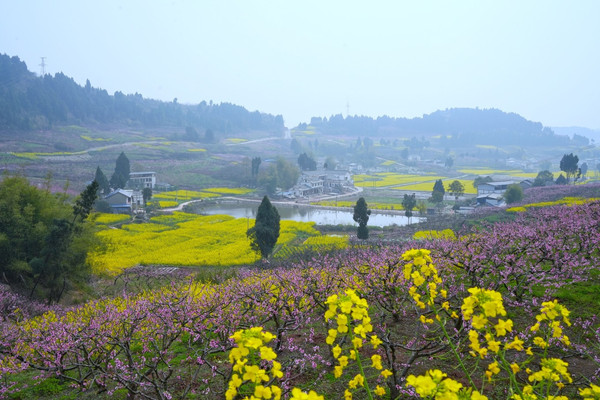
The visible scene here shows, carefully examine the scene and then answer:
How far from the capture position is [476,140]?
13788cm

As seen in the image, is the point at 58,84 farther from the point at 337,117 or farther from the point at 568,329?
the point at 568,329

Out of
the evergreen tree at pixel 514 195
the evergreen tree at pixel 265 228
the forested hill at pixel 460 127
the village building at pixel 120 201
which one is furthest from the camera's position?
the forested hill at pixel 460 127

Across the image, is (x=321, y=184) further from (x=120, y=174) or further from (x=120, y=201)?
(x=120, y=201)

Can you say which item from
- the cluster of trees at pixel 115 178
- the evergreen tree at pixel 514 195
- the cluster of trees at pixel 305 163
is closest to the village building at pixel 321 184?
the cluster of trees at pixel 305 163

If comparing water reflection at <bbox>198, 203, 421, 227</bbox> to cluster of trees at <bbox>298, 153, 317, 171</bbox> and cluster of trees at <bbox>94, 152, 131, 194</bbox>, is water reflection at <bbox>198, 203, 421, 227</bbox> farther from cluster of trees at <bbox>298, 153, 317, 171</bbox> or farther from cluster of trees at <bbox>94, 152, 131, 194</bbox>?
cluster of trees at <bbox>298, 153, 317, 171</bbox>

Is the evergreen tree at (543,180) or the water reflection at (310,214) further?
the evergreen tree at (543,180)

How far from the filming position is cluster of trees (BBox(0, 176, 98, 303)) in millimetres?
14445

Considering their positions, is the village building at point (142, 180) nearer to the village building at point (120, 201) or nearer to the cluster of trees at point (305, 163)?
the village building at point (120, 201)

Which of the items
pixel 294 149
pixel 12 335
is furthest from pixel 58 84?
pixel 12 335

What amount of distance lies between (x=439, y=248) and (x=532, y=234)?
7.65 feet

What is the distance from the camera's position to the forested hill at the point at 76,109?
85000mm

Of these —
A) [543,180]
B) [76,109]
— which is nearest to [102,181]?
[543,180]

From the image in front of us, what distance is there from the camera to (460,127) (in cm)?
16500

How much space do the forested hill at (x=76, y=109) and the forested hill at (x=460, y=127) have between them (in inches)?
1247
